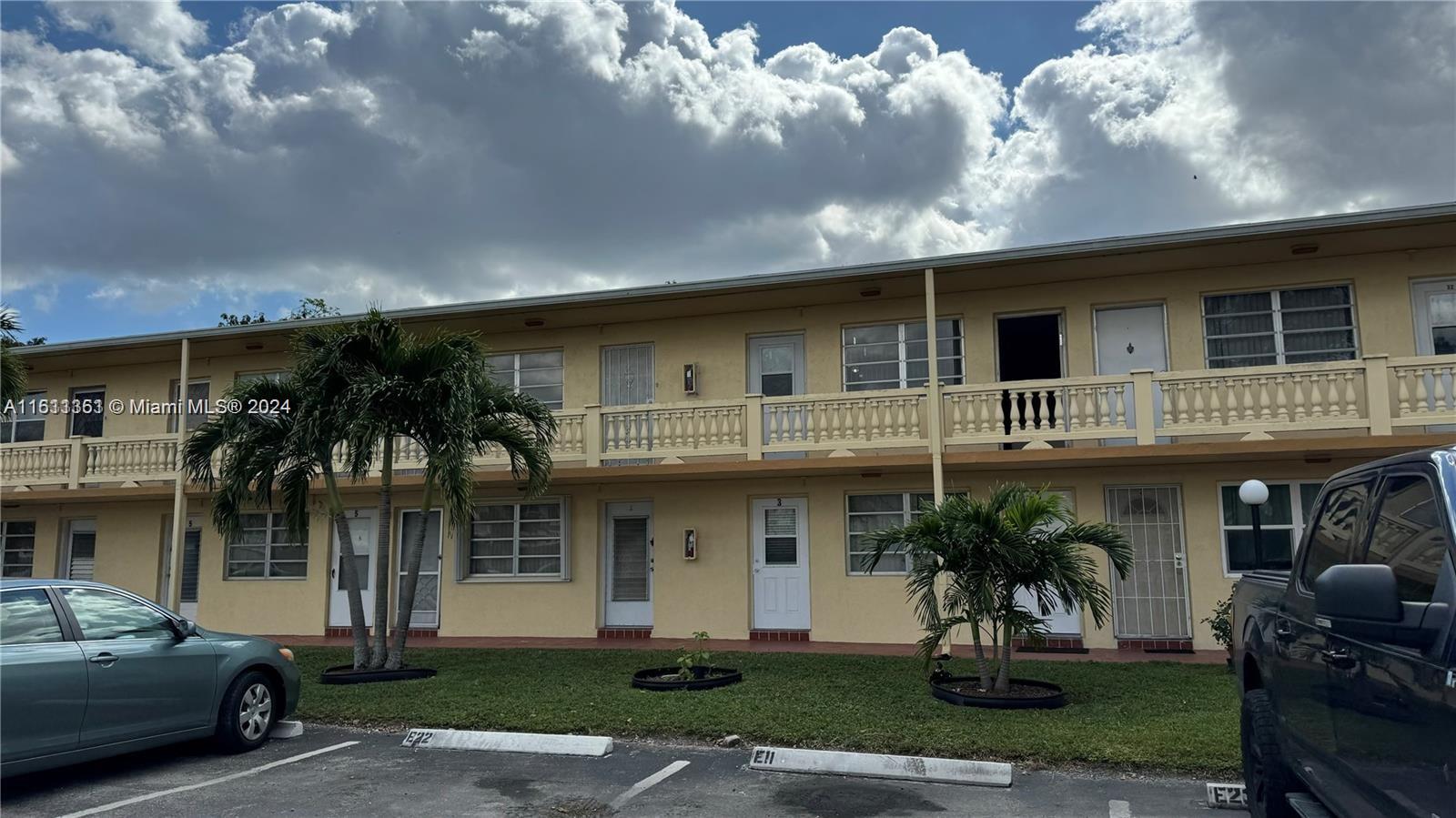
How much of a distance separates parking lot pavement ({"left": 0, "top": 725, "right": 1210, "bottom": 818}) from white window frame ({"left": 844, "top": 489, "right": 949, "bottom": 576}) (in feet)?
23.4

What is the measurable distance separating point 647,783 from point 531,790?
0.80 meters

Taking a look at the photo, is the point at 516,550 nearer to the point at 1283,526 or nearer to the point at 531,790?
the point at 531,790

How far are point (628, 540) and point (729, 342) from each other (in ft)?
11.9

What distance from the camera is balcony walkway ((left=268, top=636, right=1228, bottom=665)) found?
42.3ft

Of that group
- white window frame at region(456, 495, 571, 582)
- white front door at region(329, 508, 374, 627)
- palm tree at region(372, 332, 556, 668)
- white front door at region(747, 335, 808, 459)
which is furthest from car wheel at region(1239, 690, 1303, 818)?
white front door at region(329, 508, 374, 627)

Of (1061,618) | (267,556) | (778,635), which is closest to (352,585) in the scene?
A: (778,635)

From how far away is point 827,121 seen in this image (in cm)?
1834

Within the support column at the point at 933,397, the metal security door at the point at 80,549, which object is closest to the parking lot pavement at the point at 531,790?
the support column at the point at 933,397

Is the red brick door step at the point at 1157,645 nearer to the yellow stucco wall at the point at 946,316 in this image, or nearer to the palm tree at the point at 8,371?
the yellow stucco wall at the point at 946,316

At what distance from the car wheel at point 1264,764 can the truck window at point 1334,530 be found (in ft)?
2.49

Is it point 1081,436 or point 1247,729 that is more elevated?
point 1081,436

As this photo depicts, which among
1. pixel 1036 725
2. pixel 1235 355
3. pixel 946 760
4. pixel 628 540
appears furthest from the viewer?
pixel 628 540

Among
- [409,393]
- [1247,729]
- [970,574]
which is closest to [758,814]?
[1247,729]

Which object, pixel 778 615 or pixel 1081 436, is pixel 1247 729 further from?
pixel 778 615
